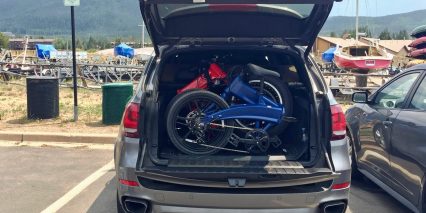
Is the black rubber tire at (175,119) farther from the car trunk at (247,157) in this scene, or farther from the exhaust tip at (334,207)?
the exhaust tip at (334,207)

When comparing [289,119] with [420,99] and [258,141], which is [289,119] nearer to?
[258,141]

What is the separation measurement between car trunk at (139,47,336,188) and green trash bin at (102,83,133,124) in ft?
13.2

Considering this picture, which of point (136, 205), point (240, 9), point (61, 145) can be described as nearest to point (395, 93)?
point (240, 9)

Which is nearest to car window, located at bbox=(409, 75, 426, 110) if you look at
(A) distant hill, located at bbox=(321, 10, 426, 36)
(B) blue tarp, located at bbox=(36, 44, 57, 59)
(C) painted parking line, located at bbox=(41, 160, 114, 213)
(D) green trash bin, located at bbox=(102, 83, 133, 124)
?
(C) painted parking line, located at bbox=(41, 160, 114, 213)

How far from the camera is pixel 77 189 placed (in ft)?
18.9

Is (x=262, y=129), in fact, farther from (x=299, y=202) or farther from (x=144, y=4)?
(x=144, y=4)

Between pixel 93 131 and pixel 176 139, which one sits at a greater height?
pixel 176 139

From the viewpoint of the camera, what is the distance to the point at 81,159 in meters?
7.20

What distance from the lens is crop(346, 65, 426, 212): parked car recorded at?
14.2ft

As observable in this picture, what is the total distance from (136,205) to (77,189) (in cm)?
220

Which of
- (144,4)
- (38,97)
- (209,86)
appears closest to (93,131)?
(38,97)

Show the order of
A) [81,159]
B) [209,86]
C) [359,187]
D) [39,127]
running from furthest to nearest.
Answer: [39,127], [81,159], [359,187], [209,86]

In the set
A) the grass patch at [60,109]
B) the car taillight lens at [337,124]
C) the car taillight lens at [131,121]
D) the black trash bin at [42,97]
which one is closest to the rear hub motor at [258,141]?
the car taillight lens at [337,124]

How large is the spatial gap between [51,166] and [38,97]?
111 inches
